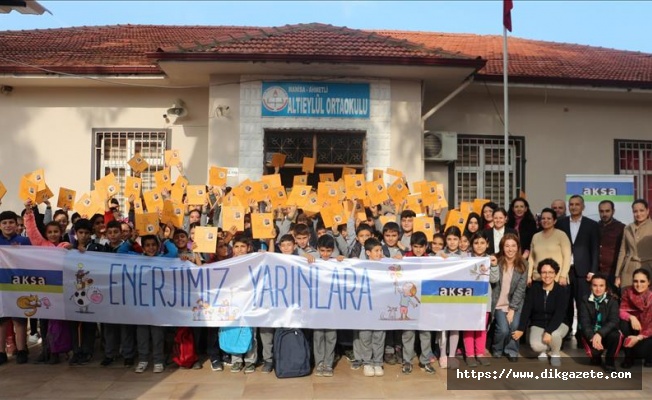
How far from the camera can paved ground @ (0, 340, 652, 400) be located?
5.71 meters

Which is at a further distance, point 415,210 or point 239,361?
point 415,210

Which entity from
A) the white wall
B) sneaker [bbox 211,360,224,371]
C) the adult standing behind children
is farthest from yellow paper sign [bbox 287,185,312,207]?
the adult standing behind children

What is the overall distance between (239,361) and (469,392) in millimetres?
2266

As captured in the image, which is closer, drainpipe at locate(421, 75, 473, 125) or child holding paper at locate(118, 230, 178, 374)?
child holding paper at locate(118, 230, 178, 374)

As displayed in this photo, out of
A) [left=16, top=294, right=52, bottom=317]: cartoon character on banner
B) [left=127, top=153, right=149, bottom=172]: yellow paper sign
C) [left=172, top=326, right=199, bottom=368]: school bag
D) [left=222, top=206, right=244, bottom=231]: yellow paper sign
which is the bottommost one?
[left=172, top=326, right=199, bottom=368]: school bag

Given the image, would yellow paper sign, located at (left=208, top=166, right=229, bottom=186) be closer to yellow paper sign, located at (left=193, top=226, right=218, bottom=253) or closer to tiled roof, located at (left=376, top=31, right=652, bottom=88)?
yellow paper sign, located at (left=193, top=226, right=218, bottom=253)

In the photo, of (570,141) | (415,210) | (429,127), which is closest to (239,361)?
(415,210)

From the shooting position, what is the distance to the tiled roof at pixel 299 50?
9492mm

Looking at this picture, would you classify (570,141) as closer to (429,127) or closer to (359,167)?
(429,127)

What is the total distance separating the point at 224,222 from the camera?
7.12m

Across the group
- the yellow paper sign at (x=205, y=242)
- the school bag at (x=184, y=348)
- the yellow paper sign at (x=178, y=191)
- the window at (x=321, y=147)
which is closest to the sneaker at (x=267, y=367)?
the school bag at (x=184, y=348)

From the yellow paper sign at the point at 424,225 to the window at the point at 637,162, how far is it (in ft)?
21.5

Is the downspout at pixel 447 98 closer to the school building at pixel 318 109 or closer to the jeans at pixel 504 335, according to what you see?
the school building at pixel 318 109

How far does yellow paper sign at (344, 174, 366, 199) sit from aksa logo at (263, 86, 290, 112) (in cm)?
241
